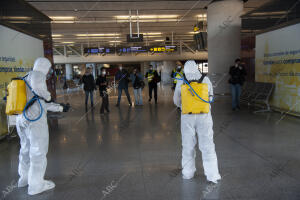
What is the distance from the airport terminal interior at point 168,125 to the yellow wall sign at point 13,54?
26 mm

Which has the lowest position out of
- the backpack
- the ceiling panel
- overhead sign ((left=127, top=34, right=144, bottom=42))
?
the backpack

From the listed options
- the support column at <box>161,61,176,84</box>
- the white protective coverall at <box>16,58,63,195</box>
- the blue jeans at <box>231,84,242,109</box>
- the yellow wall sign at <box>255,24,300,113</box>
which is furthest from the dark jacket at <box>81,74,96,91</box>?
the support column at <box>161,61,176,84</box>

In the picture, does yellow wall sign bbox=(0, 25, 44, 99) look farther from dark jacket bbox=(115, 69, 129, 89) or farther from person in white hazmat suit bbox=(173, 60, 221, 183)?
person in white hazmat suit bbox=(173, 60, 221, 183)

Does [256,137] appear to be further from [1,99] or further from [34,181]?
[1,99]

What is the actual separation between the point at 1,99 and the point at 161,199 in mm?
4391

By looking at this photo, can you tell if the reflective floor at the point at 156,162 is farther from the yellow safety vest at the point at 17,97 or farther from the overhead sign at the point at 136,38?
the overhead sign at the point at 136,38

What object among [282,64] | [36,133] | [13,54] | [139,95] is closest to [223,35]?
[282,64]

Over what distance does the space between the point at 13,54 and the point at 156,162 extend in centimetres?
446

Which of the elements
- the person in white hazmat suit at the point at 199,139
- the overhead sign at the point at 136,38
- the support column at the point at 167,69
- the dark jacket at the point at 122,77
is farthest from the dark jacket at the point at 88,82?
the support column at the point at 167,69

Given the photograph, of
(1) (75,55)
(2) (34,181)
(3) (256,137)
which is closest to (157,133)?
(3) (256,137)

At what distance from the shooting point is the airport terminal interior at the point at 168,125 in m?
3.20

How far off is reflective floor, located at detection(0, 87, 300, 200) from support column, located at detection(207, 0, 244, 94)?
600cm

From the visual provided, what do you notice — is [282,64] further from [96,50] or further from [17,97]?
[96,50]

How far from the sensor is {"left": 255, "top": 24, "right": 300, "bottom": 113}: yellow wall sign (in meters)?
7.52
